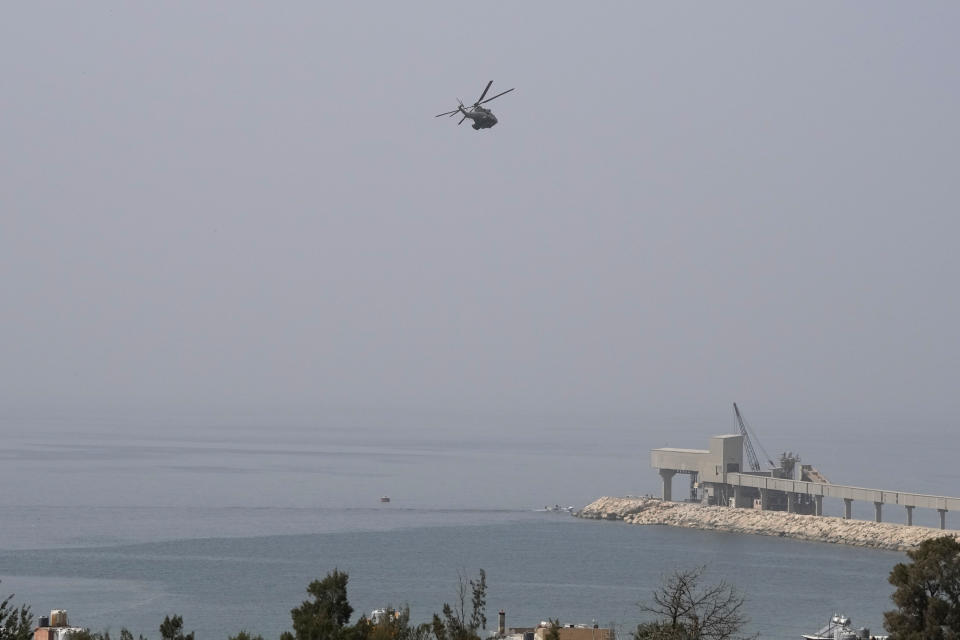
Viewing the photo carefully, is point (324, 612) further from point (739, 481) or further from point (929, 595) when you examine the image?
point (739, 481)

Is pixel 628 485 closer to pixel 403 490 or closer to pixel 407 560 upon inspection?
pixel 403 490

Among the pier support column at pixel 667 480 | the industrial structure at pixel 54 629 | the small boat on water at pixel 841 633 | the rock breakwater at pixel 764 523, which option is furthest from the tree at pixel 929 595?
the pier support column at pixel 667 480

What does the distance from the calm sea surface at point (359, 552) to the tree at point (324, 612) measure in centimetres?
2165

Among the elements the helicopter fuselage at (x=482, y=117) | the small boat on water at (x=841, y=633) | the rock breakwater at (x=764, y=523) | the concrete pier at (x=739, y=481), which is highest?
the helicopter fuselage at (x=482, y=117)

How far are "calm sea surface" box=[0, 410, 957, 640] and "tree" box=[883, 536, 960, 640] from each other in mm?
17975

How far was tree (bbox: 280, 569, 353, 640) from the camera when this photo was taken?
74.2ft

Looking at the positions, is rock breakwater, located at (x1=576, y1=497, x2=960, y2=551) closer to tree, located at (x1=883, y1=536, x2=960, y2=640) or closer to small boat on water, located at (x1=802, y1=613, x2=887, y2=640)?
small boat on water, located at (x1=802, y1=613, x2=887, y2=640)

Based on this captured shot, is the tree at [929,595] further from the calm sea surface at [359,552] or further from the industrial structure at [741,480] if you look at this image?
the industrial structure at [741,480]

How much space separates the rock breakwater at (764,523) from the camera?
8256cm

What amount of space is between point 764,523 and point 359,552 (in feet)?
85.8

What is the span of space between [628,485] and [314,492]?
3312 cm

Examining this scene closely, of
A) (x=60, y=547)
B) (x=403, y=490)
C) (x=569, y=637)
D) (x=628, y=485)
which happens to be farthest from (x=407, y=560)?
(x=628, y=485)

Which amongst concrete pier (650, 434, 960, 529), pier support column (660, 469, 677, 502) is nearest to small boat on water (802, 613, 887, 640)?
concrete pier (650, 434, 960, 529)

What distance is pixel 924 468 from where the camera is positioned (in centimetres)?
17112
